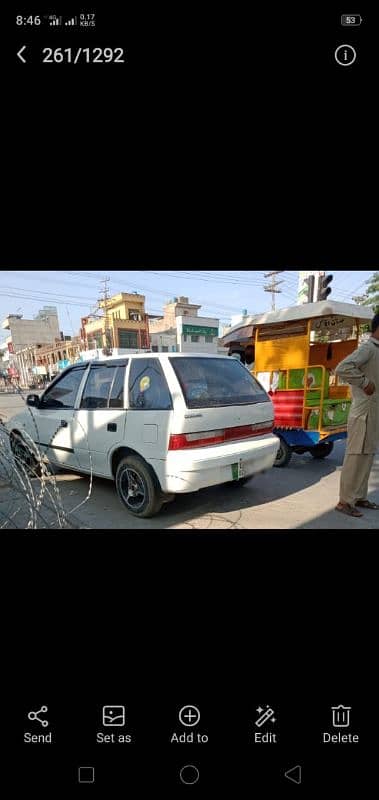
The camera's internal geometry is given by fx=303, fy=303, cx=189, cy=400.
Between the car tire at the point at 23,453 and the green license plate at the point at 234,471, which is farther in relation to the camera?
the green license plate at the point at 234,471

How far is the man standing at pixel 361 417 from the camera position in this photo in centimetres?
231

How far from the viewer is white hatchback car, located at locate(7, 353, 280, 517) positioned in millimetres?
2125

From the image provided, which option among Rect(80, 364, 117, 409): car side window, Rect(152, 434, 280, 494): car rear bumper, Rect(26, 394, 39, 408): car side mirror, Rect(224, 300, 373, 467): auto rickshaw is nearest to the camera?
Rect(152, 434, 280, 494): car rear bumper

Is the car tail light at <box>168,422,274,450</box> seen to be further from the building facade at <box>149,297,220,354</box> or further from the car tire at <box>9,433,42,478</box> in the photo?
the building facade at <box>149,297,220,354</box>

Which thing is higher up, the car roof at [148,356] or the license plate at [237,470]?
the car roof at [148,356]

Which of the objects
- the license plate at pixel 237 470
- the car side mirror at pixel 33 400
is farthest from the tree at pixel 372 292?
the car side mirror at pixel 33 400

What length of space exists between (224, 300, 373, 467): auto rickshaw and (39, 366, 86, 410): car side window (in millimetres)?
2192

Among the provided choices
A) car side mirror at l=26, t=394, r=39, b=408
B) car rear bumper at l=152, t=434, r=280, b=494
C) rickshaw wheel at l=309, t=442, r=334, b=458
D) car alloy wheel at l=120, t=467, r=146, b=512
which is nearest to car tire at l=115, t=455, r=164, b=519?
car alloy wheel at l=120, t=467, r=146, b=512

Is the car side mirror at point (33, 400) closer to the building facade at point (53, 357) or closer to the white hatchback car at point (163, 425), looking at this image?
the building facade at point (53, 357)
